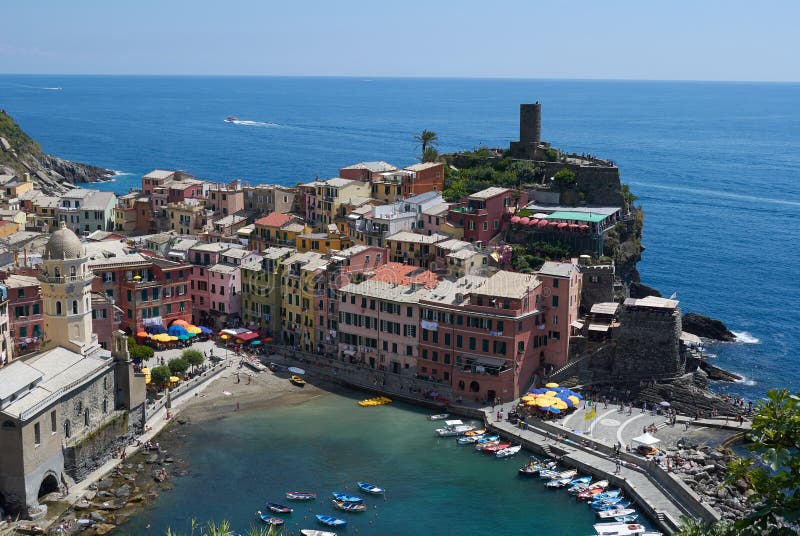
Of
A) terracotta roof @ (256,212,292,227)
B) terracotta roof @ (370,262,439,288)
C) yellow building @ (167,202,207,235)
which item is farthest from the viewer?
yellow building @ (167,202,207,235)

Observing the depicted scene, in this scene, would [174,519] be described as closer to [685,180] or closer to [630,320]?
[630,320]

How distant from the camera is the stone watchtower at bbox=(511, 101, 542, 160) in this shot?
4385 inches

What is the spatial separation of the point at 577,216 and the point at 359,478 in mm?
41057

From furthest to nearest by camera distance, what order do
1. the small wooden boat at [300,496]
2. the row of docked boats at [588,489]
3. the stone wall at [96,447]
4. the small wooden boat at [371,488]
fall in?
1. the stone wall at [96,447]
2. the small wooden boat at [371,488]
3. the small wooden boat at [300,496]
4. the row of docked boats at [588,489]

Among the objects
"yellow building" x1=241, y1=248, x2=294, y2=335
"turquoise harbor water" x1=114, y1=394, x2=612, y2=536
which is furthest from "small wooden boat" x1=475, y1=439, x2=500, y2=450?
"yellow building" x1=241, y1=248, x2=294, y2=335

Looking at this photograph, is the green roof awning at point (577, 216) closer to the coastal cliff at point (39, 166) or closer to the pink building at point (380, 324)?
the pink building at point (380, 324)

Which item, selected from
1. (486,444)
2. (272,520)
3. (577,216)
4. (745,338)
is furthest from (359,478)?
(745,338)

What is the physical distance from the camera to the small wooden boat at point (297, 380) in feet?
255

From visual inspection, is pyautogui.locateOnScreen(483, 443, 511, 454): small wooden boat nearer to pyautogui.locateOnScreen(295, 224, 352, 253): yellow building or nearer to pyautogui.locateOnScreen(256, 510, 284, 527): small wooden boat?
pyautogui.locateOnScreen(256, 510, 284, 527): small wooden boat

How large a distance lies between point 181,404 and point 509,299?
25025 millimetres

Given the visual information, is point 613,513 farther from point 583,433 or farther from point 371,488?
point 371,488

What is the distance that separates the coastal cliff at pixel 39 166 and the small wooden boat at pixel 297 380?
79.5 meters

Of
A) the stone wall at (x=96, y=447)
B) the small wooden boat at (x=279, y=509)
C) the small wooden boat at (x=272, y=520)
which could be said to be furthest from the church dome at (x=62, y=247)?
the small wooden boat at (x=272, y=520)

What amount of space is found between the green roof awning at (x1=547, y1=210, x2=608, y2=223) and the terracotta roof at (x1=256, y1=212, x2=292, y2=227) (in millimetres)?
25436
